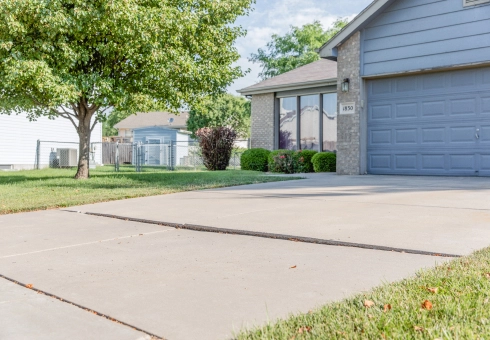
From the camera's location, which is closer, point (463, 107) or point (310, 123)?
point (463, 107)

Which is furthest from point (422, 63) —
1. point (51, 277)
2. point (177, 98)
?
point (51, 277)

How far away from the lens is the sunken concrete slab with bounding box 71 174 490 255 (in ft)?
14.2

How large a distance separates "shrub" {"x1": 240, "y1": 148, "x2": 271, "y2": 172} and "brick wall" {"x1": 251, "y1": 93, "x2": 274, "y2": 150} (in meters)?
1.10

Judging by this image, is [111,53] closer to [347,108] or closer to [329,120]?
[347,108]

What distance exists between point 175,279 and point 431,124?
9618 millimetres

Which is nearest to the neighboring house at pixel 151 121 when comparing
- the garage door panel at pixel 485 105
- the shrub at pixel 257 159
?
the shrub at pixel 257 159

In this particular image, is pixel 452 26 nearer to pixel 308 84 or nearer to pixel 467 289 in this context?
pixel 308 84

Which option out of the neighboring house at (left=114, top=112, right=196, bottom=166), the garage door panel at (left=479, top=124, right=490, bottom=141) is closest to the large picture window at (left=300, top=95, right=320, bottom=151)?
the neighboring house at (left=114, top=112, right=196, bottom=166)

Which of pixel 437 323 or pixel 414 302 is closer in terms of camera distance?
pixel 437 323

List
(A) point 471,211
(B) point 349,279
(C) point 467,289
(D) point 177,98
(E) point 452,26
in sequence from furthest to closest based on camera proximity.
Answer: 1. (D) point 177,98
2. (E) point 452,26
3. (A) point 471,211
4. (B) point 349,279
5. (C) point 467,289

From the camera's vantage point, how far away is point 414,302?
255 centimetres

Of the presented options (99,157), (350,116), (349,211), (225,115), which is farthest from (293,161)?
(225,115)

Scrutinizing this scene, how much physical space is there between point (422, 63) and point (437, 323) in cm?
1009

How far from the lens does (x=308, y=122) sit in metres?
16.9
